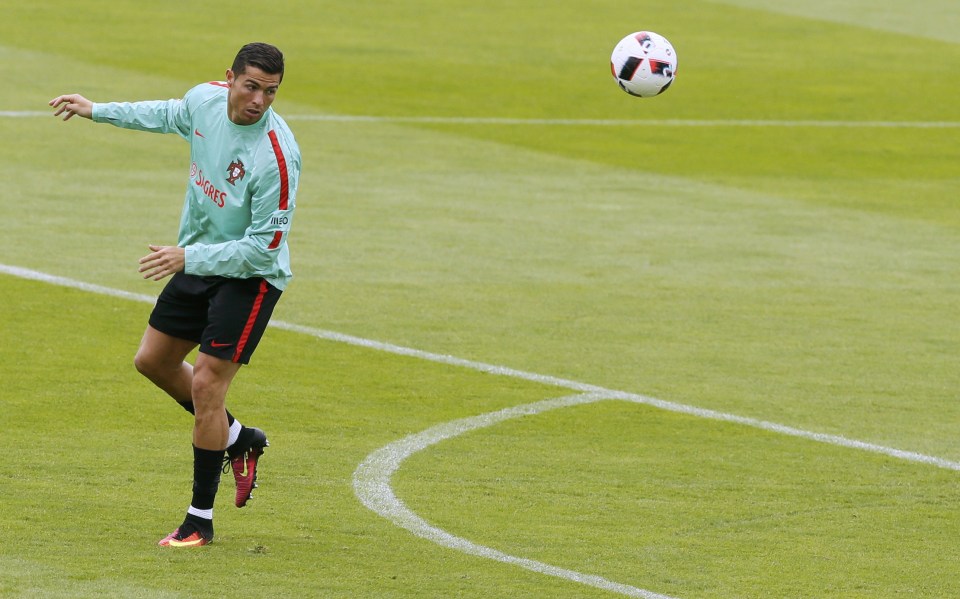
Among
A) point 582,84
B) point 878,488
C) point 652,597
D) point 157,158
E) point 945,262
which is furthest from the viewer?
point 582,84

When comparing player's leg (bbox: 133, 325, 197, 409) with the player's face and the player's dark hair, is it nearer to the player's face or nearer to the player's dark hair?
the player's face

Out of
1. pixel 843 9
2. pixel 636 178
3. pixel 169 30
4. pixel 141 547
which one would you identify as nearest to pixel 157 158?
pixel 636 178

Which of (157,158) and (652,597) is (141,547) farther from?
(157,158)

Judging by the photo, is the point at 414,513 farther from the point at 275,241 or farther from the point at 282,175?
the point at 282,175

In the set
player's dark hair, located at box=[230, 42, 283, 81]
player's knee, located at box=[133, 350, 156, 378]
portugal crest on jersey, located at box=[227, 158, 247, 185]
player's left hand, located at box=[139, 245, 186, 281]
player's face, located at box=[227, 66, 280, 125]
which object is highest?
player's dark hair, located at box=[230, 42, 283, 81]

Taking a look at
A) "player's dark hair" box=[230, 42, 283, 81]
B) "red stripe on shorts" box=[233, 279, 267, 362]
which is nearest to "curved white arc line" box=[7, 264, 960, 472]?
"red stripe on shorts" box=[233, 279, 267, 362]

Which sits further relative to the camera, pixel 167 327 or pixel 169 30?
pixel 169 30

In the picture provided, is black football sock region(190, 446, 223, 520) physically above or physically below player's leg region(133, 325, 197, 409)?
below

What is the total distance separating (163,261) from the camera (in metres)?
7.29

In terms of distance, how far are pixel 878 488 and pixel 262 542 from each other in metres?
3.49

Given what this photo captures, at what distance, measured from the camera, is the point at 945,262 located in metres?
A: 15.8

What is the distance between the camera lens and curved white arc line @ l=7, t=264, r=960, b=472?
9961 mm

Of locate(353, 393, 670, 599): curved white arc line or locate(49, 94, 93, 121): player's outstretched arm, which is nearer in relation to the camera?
locate(353, 393, 670, 599): curved white arc line

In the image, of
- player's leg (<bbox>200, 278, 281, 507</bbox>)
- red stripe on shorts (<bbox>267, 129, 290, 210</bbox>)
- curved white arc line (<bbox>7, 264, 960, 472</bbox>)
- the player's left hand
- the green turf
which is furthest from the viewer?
curved white arc line (<bbox>7, 264, 960, 472</bbox>)
